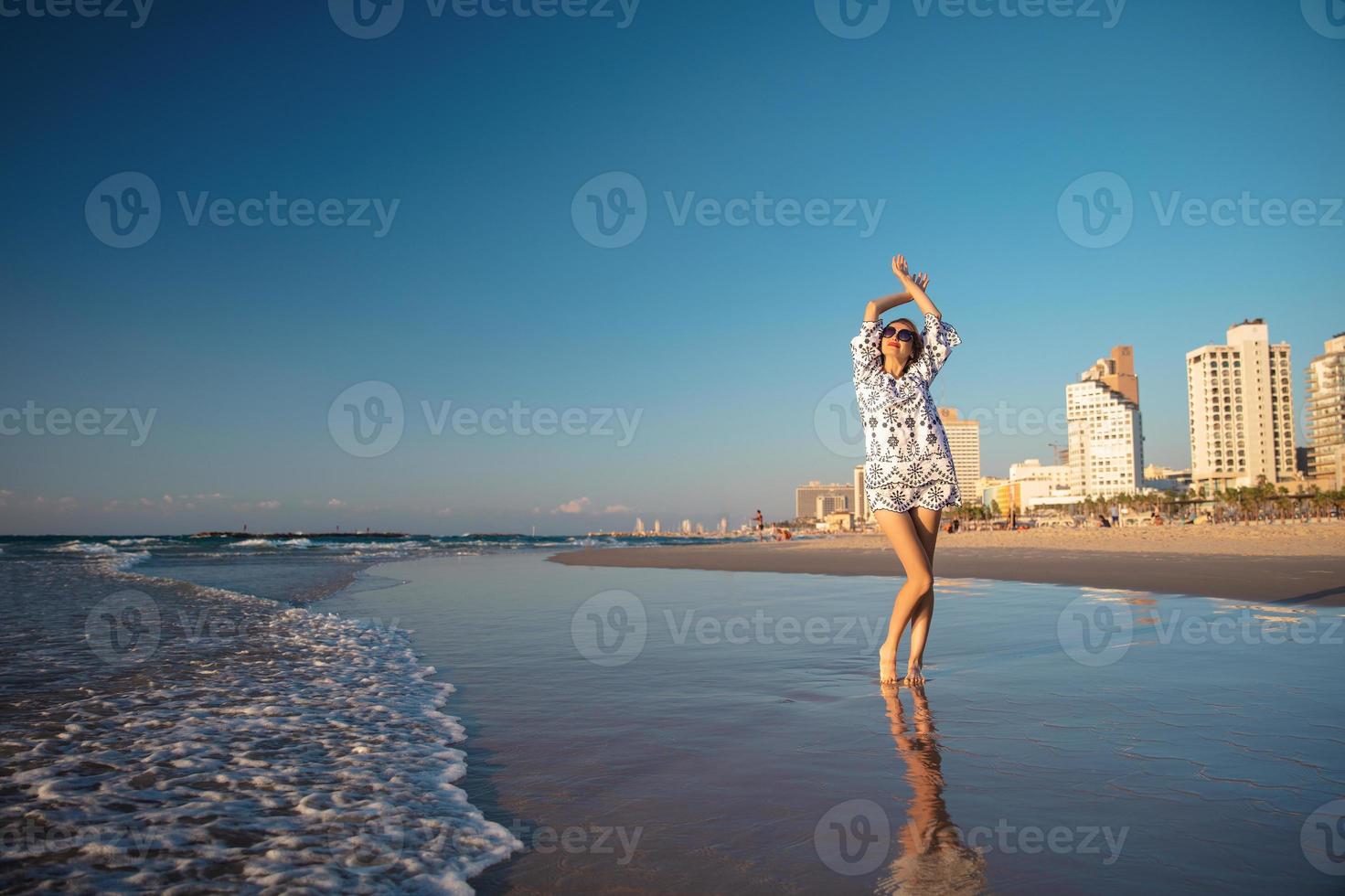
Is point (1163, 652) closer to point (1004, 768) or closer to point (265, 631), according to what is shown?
point (1004, 768)

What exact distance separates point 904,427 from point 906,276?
112 cm

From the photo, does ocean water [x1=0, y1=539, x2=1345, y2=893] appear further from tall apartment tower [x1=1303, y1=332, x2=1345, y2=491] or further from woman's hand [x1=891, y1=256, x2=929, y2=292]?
tall apartment tower [x1=1303, y1=332, x2=1345, y2=491]

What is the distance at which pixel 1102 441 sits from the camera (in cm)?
17150

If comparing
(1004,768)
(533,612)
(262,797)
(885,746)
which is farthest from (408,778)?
(533,612)

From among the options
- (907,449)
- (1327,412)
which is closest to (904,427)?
(907,449)

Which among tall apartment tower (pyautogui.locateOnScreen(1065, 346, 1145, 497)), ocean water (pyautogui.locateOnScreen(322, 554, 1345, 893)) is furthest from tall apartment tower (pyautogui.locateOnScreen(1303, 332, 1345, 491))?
ocean water (pyautogui.locateOnScreen(322, 554, 1345, 893))

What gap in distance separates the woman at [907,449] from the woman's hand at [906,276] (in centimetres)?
2

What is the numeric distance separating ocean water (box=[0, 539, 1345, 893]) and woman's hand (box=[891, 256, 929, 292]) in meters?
2.69

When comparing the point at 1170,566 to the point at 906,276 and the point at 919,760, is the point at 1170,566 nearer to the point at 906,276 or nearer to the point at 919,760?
the point at 906,276

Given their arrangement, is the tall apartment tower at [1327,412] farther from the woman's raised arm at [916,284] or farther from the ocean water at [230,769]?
the ocean water at [230,769]

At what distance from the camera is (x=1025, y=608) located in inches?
359

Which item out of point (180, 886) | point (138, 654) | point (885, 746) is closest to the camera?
point (180, 886)

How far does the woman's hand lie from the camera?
5.52m

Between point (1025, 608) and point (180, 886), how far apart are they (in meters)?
8.82
